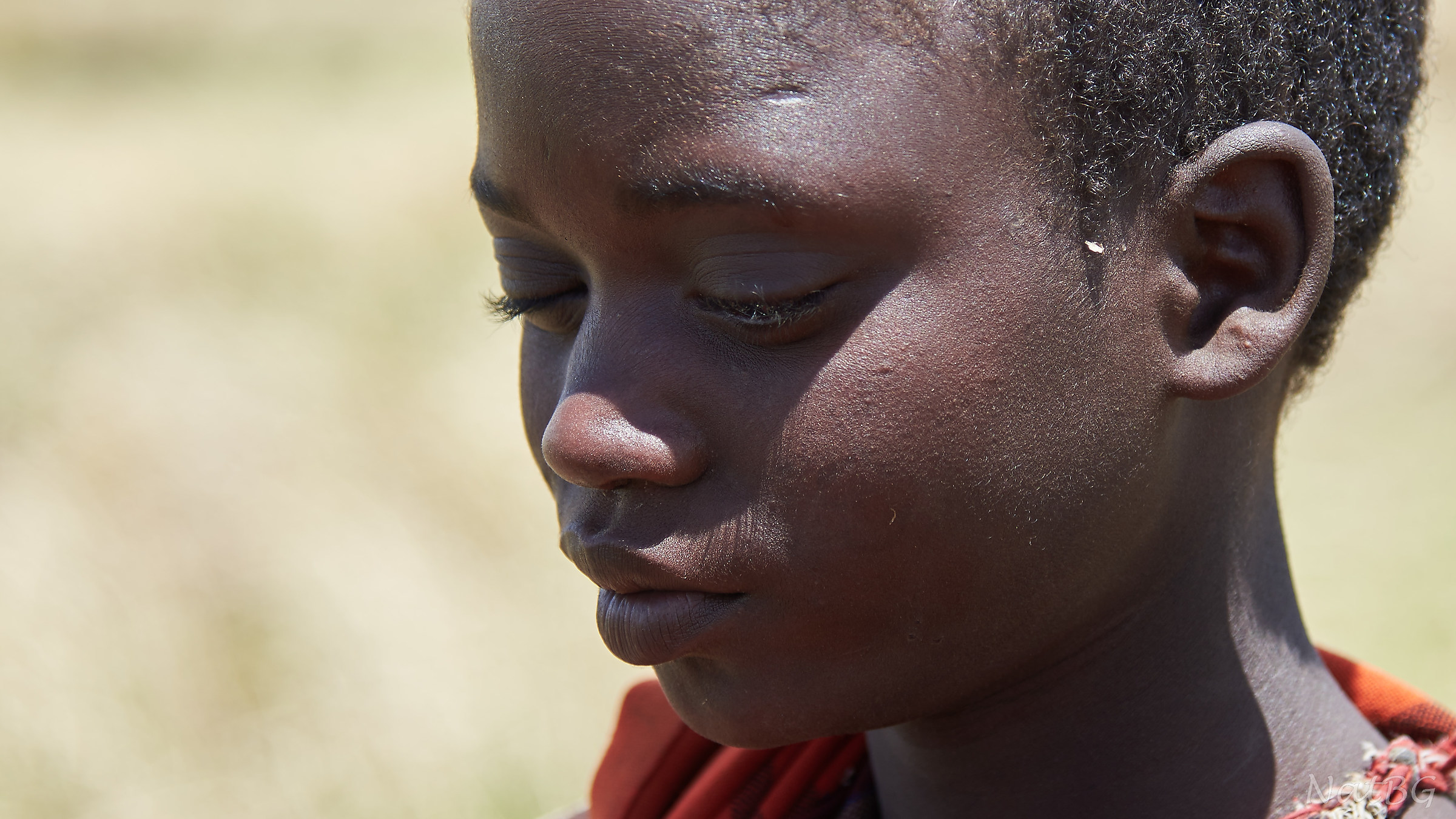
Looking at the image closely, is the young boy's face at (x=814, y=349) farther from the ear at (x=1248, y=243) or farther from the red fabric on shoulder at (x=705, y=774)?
the red fabric on shoulder at (x=705, y=774)

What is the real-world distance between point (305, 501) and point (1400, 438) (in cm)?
483

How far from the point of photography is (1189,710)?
67.7 inches

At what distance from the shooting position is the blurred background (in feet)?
15.0

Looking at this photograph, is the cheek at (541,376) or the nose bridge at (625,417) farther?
the cheek at (541,376)

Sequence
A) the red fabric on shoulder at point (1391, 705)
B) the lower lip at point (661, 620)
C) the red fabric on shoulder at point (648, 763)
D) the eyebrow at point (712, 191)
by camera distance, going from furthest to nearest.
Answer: the red fabric on shoulder at point (648, 763) → the red fabric on shoulder at point (1391, 705) → the lower lip at point (661, 620) → the eyebrow at point (712, 191)

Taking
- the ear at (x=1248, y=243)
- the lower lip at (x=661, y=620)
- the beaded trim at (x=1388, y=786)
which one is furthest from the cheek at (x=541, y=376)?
the beaded trim at (x=1388, y=786)

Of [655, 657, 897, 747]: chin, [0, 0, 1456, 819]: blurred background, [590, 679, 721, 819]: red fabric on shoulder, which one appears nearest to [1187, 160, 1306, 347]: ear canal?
[655, 657, 897, 747]: chin

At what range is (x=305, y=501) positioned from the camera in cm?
556

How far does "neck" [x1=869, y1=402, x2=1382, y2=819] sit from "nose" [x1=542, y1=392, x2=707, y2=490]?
1.94 feet

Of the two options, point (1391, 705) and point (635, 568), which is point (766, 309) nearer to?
point (635, 568)

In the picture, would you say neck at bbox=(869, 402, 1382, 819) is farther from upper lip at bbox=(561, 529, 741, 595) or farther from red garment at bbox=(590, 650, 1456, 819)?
upper lip at bbox=(561, 529, 741, 595)

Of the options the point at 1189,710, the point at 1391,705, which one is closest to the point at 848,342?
the point at 1189,710

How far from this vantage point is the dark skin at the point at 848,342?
1422mm

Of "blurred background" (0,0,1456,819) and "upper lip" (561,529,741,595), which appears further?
"blurred background" (0,0,1456,819)
